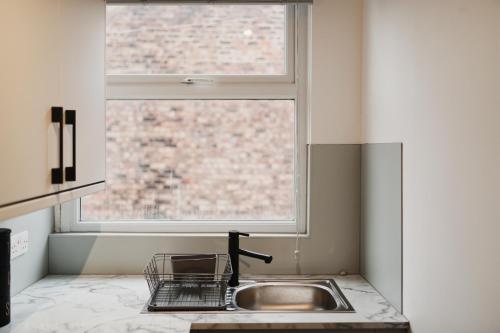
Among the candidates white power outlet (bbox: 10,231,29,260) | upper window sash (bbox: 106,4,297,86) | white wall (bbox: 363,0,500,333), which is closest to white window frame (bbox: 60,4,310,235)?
upper window sash (bbox: 106,4,297,86)

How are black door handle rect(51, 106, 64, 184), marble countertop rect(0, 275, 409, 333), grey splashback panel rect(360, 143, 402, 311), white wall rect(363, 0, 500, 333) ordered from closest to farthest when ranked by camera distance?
white wall rect(363, 0, 500, 333) → black door handle rect(51, 106, 64, 184) → marble countertop rect(0, 275, 409, 333) → grey splashback panel rect(360, 143, 402, 311)

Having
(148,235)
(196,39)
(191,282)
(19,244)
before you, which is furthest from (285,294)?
(196,39)

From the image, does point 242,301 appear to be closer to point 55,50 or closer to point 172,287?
point 172,287

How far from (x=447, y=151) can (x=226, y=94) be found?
1.21 meters

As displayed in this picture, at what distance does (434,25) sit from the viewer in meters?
1.44

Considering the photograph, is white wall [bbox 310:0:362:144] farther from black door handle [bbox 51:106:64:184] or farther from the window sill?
black door handle [bbox 51:106:64:184]

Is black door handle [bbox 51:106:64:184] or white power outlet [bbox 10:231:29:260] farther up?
black door handle [bbox 51:106:64:184]

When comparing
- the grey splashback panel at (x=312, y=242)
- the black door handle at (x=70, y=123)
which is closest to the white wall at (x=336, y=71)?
the grey splashback panel at (x=312, y=242)

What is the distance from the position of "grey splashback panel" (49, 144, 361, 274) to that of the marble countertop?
0.28m

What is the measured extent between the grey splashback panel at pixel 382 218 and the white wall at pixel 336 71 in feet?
0.53

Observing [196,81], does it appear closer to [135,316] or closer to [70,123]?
[70,123]

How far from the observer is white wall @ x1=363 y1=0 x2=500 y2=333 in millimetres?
1135

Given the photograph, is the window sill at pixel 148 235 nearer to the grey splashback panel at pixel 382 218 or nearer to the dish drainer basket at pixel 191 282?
the dish drainer basket at pixel 191 282

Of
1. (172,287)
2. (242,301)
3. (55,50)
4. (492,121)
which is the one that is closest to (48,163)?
(55,50)
